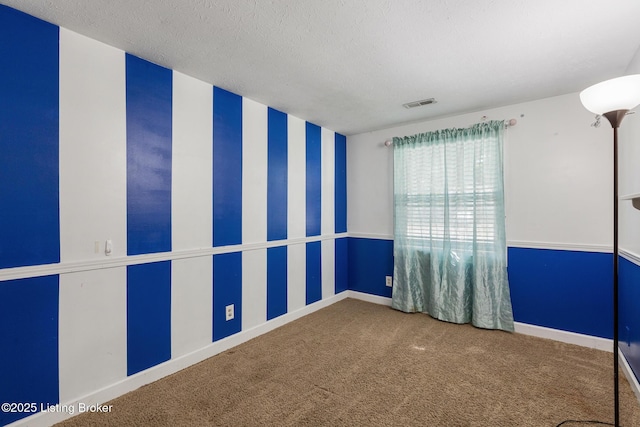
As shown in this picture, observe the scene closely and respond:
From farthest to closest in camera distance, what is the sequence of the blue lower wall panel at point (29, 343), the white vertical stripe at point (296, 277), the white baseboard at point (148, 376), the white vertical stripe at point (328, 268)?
the white vertical stripe at point (328, 268), the white vertical stripe at point (296, 277), the white baseboard at point (148, 376), the blue lower wall panel at point (29, 343)

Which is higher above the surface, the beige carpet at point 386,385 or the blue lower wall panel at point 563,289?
the blue lower wall panel at point 563,289

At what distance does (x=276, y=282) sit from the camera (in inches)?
128

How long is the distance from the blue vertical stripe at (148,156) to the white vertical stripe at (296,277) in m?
1.46

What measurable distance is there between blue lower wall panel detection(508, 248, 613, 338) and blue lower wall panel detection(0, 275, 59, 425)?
382 cm

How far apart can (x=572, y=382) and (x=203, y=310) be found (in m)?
2.88

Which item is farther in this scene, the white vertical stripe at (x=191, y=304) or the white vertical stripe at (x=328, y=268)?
the white vertical stripe at (x=328, y=268)

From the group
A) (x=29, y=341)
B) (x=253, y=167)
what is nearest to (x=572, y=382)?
(x=253, y=167)

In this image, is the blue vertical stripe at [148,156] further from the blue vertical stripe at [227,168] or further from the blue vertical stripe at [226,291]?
the blue vertical stripe at [226,291]

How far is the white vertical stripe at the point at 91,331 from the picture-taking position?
181 centimetres

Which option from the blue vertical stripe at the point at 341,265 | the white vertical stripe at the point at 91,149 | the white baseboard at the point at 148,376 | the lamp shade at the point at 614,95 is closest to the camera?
the lamp shade at the point at 614,95

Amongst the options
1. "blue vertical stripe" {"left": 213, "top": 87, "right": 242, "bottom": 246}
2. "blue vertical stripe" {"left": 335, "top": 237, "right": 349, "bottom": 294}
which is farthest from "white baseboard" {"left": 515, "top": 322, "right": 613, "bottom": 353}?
"blue vertical stripe" {"left": 213, "top": 87, "right": 242, "bottom": 246}

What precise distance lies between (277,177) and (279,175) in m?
0.04

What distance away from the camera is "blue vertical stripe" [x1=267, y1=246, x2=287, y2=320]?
10.4ft

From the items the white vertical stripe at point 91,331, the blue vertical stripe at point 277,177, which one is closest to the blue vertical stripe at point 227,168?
the blue vertical stripe at point 277,177
